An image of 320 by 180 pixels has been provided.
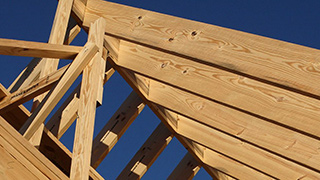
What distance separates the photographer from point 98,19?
4.45m

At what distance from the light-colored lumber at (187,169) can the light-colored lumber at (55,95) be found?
11.8ft

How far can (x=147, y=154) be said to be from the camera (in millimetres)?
6711

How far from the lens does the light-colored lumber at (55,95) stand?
3.73 meters

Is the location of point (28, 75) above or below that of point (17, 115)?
above

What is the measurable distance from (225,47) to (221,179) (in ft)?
13.2

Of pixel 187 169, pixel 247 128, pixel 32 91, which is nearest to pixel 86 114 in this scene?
pixel 32 91

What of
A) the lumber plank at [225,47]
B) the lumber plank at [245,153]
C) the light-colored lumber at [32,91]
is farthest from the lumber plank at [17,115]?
the lumber plank at [245,153]

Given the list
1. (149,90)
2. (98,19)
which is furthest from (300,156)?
(98,19)

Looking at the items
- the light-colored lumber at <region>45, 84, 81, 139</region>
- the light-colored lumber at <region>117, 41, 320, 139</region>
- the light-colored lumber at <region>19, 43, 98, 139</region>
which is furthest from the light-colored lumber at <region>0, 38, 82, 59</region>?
the light-colored lumber at <region>45, 84, 81, 139</region>

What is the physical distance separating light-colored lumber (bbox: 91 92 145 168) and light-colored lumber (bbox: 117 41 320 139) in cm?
112

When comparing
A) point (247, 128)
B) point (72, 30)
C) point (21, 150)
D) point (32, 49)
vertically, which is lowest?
point (21, 150)

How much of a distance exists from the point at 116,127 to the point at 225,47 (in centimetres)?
285

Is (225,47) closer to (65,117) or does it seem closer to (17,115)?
(17,115)

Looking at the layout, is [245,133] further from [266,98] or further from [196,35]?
[196,35]
